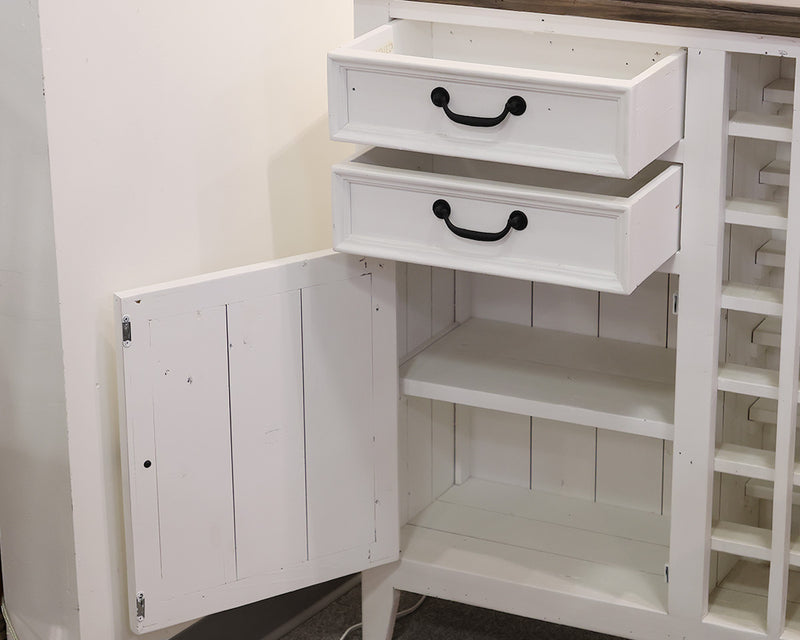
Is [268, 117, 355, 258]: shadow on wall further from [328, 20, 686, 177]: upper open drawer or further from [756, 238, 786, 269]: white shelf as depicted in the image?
[756, 238, 786, 269]: white shelf

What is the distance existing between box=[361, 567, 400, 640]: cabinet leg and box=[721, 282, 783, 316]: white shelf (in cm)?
65

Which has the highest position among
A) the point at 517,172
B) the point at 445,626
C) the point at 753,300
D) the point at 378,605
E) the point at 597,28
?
the point at 597,28

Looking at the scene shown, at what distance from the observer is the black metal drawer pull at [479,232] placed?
1483mm

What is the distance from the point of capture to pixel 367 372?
1754 millimetres

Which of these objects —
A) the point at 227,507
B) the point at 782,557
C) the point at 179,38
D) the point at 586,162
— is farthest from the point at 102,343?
the point at 782,557

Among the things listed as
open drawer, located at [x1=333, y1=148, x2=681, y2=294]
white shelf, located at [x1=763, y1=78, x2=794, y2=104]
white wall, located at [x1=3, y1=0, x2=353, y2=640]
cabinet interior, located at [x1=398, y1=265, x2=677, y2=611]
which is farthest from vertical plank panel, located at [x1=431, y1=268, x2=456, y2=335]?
white shelf, located at [x1=763, y1=78, x2=794, y2=104]

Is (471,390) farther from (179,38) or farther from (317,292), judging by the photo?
(179,38)

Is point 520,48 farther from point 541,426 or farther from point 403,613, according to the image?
point 403,613

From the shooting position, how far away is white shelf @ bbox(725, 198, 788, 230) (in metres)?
1.50

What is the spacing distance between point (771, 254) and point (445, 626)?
774mm

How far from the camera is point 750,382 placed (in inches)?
62.0

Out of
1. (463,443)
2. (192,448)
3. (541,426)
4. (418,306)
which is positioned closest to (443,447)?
(463,443)

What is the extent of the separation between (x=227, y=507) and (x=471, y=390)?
36 centimetres

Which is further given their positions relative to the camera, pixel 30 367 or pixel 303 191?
pixel 303 191
